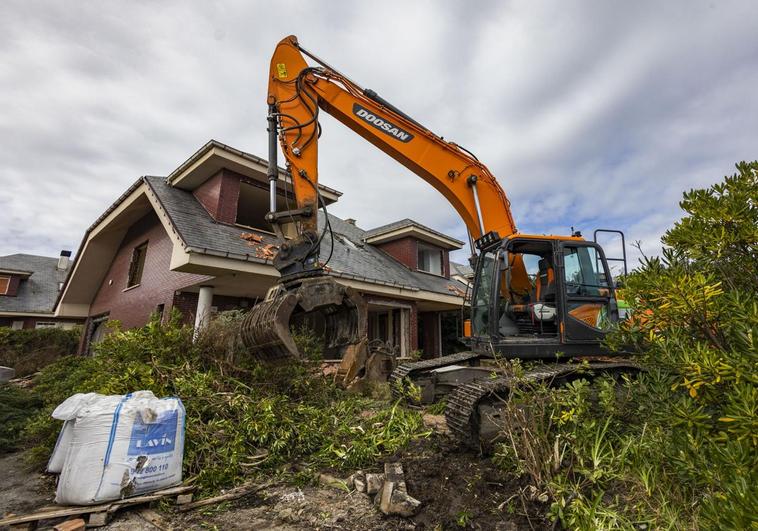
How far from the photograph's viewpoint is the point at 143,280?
1145cm

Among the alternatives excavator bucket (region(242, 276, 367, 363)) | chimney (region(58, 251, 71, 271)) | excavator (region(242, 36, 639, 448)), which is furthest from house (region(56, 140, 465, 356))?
chimney (region(58, 251, 71, 271))

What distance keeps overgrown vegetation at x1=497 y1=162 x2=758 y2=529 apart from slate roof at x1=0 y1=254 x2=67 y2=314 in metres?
28.1

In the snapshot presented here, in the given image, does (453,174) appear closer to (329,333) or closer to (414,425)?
(329,333)

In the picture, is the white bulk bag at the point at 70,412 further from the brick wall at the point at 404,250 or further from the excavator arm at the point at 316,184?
the brick wall at the point at 404,250

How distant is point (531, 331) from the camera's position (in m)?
5.41

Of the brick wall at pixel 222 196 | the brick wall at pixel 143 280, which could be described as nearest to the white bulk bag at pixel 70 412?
the brick wall at pixel 143 280

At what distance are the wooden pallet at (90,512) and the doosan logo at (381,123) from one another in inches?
204

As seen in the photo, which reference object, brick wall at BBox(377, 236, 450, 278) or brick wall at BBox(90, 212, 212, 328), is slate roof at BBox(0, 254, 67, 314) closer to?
brick wall at BBox(90, 212, 212, 328)

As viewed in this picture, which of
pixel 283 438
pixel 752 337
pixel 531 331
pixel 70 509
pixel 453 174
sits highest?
pixel 453 174

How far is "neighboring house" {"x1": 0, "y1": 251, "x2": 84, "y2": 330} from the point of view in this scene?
22.3m

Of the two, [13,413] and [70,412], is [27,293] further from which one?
[70,412]

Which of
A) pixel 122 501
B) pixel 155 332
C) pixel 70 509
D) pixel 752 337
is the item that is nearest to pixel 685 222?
pixel 752 337

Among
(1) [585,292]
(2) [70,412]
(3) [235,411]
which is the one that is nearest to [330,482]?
(3) [235,411]

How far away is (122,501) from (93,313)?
14.7 m
